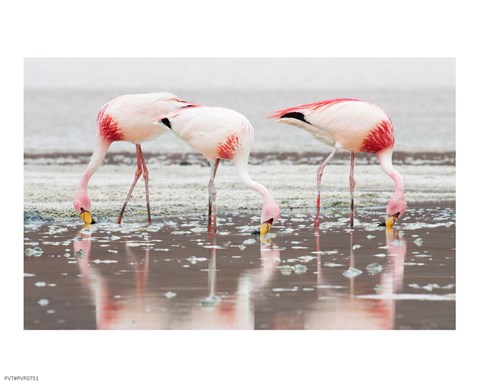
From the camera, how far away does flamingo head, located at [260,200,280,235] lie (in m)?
12.8

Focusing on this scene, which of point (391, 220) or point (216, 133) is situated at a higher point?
point (216, 133)

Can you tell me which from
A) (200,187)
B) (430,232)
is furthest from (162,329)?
(200,187)

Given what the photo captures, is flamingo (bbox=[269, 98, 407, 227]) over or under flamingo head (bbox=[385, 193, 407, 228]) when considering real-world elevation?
over

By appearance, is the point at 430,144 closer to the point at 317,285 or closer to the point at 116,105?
the point at 116,105

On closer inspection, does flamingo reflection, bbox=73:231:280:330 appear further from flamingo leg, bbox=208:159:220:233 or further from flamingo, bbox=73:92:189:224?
flamingo, bbox=73:92:189:224

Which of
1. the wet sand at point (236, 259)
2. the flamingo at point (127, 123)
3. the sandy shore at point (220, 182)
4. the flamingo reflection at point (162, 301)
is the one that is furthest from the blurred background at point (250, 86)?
the flamingo reflection at point (162, 301)

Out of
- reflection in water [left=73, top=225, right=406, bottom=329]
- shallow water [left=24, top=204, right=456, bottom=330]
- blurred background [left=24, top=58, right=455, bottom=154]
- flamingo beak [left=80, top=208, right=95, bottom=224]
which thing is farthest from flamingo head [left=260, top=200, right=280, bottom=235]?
blurred background [left=24, top=58, right=455, bottom=154]

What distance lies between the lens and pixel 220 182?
60.0 ft

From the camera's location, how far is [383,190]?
17547 mm

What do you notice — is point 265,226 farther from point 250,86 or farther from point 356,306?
point 250,86

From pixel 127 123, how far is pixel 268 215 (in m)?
2.55

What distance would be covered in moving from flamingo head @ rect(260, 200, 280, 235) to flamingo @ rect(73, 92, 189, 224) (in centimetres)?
184

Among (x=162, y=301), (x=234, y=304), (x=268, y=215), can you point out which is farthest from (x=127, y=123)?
(x=234, y=304)

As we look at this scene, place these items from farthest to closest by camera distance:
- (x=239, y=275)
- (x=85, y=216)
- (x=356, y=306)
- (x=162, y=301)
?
(x=85, y=216)
(x=239, y=275)
(x=162, y=301)
(x=356, y=306)
